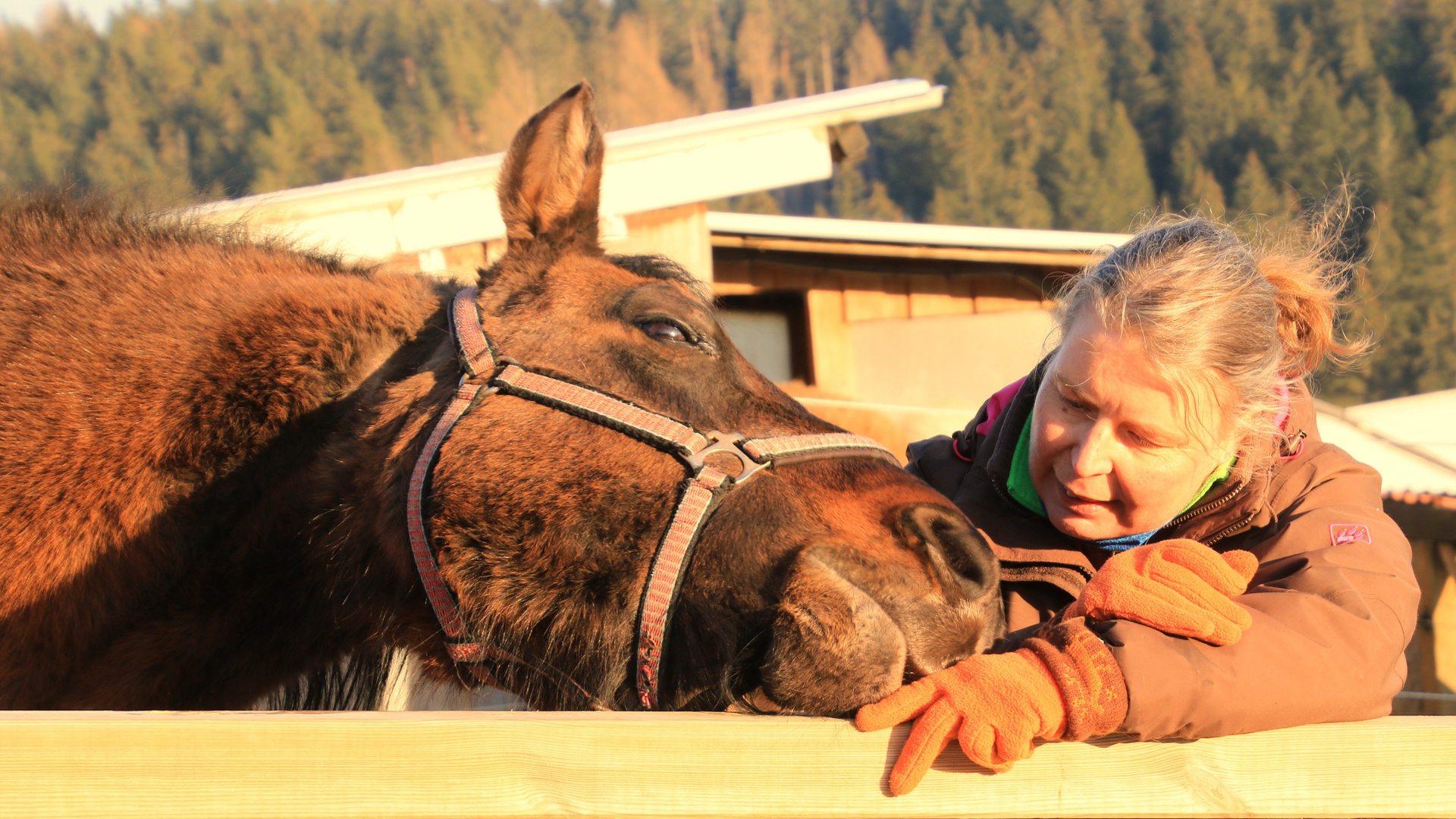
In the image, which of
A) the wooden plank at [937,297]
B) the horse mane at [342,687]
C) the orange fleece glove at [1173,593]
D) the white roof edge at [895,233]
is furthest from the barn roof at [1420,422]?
the horse mane at [342,687]

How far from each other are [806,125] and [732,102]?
3444 inches

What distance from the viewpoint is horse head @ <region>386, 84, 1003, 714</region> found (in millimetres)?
1595

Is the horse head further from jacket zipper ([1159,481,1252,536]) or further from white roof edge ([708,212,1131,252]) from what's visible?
white roof edge ([708,212,1131,252])

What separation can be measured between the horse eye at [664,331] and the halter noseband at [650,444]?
19cm

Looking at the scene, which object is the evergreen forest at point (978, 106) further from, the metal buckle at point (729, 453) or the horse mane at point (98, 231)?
the metal buckle at point (729, 453)

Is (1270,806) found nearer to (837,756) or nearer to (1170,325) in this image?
(837,756)

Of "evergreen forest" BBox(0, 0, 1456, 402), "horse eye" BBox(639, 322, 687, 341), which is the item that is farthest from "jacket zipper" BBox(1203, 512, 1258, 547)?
"evergreen forest" BBox(0, 0, 1456, 402)

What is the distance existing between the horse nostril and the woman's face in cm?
39

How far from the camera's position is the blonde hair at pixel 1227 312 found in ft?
6.11

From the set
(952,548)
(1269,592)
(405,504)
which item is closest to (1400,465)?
(1269,592)

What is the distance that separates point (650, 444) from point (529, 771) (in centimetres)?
74

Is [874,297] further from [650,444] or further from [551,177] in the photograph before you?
[650,444]

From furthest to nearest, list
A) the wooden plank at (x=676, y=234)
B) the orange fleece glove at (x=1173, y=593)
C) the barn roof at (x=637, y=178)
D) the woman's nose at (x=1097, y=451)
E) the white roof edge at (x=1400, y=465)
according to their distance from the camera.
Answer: the white roof edge at (x=1400, y=465)
the wooden plank at (x=676, y=234)
the barn roof at (x=637, y=178)
the woman's nose at (x=1097, y=451)
the orange fleece glove at (x=1173, y=593)

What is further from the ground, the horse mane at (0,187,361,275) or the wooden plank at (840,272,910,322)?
the horse mane at (0,187,361,275)
